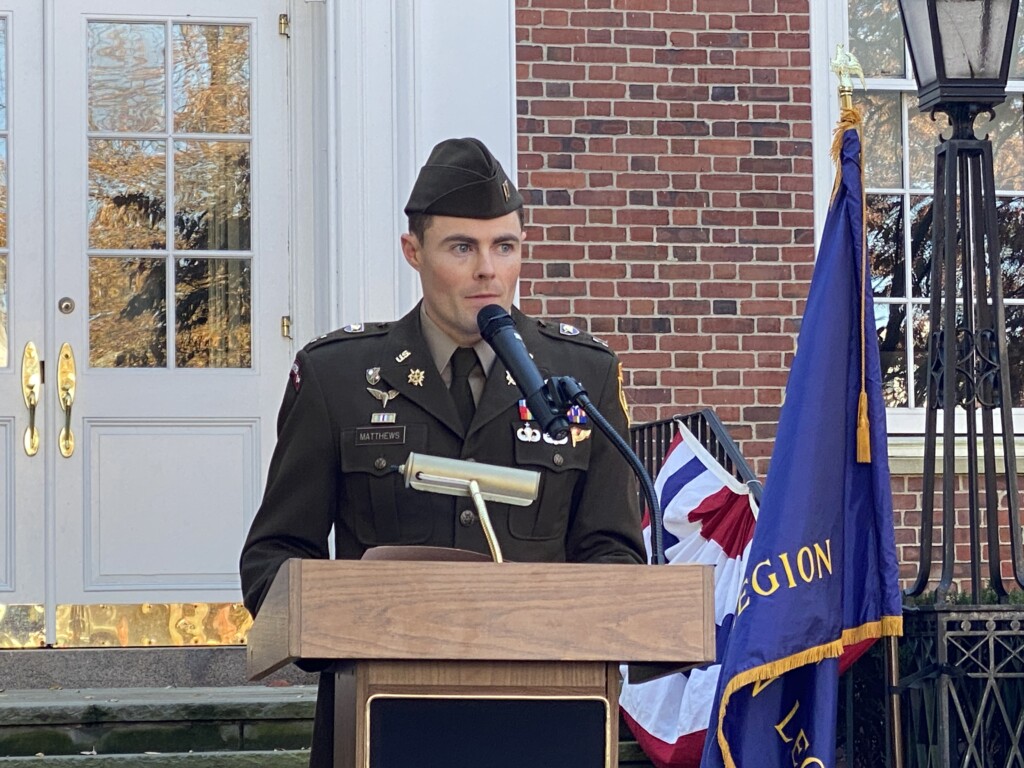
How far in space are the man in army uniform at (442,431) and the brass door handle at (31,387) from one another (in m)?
3.95

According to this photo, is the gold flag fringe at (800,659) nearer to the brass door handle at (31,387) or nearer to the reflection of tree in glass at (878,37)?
the brass door handle at (31,387)

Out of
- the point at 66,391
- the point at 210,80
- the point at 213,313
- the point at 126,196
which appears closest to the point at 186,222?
the point at 126,196

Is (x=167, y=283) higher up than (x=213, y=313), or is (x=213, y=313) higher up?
(x=167, y=283)

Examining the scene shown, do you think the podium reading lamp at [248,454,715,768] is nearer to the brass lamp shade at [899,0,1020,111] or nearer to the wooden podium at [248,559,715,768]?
the wooden podium at [248,559,715,768]

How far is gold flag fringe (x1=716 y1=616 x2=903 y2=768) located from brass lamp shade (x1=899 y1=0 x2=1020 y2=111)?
174 centimetres

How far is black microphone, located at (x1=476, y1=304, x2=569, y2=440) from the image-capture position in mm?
2500

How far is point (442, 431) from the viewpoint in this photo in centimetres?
307

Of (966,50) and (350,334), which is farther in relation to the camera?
(966,50)

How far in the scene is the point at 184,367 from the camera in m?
7.01

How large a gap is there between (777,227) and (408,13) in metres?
1.80

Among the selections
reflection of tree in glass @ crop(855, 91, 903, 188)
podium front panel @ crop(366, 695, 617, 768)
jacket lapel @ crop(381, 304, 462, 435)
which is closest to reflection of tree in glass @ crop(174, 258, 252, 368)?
reflection of tree in glass @ crop(855, 91, 903, 188)

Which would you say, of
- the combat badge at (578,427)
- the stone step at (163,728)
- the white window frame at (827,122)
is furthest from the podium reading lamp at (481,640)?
the white window frame at (827,122)

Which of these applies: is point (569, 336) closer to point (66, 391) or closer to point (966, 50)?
point (966, 50)

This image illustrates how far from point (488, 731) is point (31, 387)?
4.82 meters
